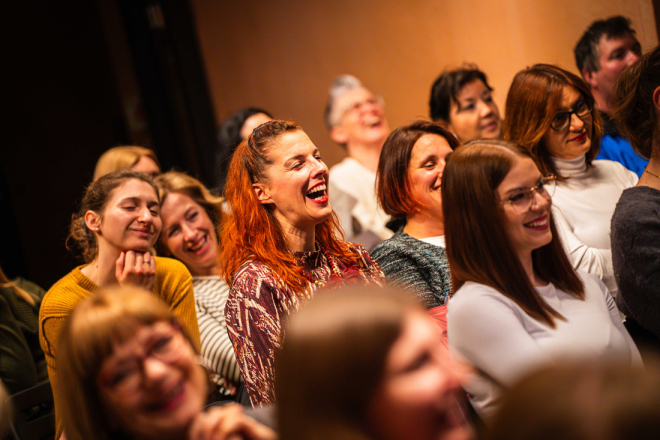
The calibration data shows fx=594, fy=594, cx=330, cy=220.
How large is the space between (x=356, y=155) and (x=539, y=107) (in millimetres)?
1309

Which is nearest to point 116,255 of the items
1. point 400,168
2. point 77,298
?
point 77,298

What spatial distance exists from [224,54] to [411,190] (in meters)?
2.76

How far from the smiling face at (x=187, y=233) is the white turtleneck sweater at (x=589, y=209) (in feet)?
4.76

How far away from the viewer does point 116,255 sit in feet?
7.31

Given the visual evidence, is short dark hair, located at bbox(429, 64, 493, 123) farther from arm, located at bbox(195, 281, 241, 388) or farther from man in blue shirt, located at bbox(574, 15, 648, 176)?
arm, located at bbox(195, 281, 241, 388)

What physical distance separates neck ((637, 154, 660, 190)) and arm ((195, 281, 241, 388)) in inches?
61.0

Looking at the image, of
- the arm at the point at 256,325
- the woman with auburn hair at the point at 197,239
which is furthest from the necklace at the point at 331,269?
the woman with auburn hair at the point at 197,239

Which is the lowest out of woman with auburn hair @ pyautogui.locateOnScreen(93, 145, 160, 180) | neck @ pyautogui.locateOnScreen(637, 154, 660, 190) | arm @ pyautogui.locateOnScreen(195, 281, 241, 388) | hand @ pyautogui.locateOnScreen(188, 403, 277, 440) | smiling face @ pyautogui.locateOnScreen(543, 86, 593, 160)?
arm @ pyautogui.locateOnScreen(195, 281, 241, 388)

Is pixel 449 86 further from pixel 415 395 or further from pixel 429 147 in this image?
pixel 415 395

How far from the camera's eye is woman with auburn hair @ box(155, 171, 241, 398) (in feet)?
8.05

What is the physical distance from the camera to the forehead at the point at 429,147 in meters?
2.20

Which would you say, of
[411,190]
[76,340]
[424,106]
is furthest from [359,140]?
[76,340]

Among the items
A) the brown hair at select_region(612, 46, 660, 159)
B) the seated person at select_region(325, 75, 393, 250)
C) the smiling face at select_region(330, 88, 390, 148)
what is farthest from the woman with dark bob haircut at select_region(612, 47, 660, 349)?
the smiling face at select_region(330, 88, 390, 148)

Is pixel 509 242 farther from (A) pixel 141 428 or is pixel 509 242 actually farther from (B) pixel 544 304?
(A) pixel 141 428
